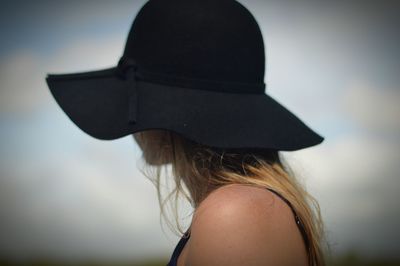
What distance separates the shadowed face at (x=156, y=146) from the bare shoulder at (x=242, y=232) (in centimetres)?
38

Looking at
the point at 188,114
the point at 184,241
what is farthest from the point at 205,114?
the point at 184,241

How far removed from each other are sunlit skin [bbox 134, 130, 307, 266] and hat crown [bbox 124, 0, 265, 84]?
56 cm

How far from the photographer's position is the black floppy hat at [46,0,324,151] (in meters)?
1.96

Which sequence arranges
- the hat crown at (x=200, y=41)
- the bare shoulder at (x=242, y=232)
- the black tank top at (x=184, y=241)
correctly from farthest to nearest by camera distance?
1. the hat crown at (x=200, y=41)
2. the black tank top at (x=184, y=241)
3. the bare shoulder at (x=242, y=232)

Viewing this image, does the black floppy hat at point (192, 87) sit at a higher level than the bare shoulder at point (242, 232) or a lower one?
higher

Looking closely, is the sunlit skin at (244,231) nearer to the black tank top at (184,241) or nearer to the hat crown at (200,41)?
the black tank top at (184,241)

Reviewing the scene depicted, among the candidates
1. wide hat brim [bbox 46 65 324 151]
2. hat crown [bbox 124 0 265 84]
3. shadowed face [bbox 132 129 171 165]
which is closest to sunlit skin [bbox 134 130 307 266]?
wide hat brim [bbox 46 65 324 151]

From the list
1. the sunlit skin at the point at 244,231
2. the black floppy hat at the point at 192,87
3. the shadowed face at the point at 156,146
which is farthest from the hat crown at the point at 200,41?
the sunlit skin at the point at 244,231

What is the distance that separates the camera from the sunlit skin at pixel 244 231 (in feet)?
5.35

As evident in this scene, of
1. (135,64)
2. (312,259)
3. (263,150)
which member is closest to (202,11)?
(135,64)

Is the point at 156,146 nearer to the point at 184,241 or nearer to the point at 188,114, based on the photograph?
the point at 188,114

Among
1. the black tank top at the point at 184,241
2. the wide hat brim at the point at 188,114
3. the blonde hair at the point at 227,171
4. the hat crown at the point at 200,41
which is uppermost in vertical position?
the hat crown at the point at 200,41

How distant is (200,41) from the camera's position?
6.86ft

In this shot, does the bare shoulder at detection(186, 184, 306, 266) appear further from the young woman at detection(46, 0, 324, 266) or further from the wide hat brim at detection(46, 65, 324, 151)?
the wide hat brim at detection(46, 65, 324, 151)
